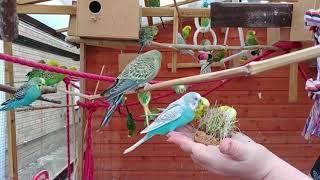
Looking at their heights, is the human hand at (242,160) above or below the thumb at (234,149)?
below

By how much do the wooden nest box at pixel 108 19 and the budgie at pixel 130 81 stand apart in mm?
340

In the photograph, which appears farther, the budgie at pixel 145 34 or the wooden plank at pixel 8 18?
the budgie at pixel 145 34

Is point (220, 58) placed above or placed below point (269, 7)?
below

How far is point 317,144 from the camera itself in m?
2.88

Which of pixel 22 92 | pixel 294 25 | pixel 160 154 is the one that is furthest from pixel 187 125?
pixel 160 154

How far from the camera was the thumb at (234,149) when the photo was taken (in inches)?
25.2

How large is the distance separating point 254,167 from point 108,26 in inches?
32.9

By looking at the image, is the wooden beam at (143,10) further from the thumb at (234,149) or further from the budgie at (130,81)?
the thumb at (234,149)

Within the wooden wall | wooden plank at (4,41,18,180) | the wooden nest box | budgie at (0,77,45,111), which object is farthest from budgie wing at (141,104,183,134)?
the wooden wall

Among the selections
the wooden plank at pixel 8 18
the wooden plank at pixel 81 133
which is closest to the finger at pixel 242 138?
the wooden plank at pixel 8 18

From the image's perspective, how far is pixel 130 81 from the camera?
37.5 inches

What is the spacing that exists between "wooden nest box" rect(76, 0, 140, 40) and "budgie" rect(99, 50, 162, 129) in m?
0.34

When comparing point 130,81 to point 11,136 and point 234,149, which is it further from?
point 11,136

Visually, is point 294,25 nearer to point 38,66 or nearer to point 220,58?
point 220,58
